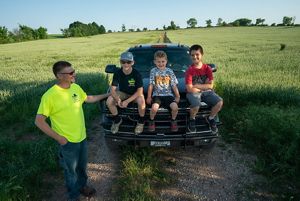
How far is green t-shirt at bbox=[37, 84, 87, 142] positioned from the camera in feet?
11.2

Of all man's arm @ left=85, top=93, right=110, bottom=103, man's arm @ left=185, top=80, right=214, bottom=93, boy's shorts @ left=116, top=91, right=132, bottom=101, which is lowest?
boy's shorts @ left=116, top=91, right=132, bottom=101

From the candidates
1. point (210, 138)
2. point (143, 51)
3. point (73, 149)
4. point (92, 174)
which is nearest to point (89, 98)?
point (73, 149)

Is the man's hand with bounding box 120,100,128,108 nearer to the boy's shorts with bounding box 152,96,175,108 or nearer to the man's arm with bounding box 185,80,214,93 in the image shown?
the boy's shorts with bounding box 152,96,175,108

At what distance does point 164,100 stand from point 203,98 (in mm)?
661

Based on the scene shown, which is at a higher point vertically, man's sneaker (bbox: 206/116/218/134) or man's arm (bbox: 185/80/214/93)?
man's arm (bbox: 185/80/214/93)

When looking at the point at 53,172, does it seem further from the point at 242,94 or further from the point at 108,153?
the point at 242,94

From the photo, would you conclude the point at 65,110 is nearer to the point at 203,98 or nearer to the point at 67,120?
the point at 67,120

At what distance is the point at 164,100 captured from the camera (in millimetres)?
4551

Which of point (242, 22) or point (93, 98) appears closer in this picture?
point (93, 98)

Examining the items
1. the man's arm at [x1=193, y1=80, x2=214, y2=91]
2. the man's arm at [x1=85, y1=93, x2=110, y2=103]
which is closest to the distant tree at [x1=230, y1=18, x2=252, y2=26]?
the man's arm at [x1=193, y1=80, x2=214, y2=91]

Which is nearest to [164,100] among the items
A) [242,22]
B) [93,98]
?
[93,98]

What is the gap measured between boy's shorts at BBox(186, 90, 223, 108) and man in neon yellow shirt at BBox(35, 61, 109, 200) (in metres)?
1.55

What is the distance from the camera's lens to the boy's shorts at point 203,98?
14.6ft

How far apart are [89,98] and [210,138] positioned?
1886 mm
